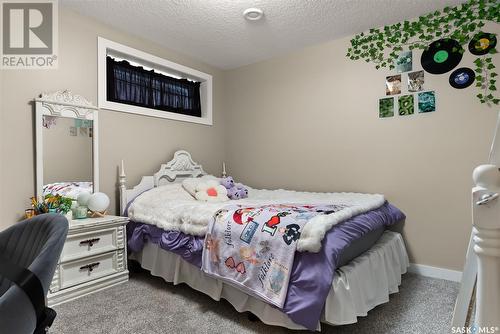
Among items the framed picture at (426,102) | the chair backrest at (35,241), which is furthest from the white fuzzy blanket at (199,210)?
the chair backrest at (35,241)

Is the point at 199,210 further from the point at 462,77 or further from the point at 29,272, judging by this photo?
the point at 462,77

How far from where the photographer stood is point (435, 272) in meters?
2.56

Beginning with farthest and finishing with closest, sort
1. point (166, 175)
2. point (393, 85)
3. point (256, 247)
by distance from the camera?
point (166, 175), point (393, 85), point (256, 247)

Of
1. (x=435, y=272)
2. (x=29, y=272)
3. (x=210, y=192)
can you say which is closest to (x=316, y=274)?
(x=29, y=272)

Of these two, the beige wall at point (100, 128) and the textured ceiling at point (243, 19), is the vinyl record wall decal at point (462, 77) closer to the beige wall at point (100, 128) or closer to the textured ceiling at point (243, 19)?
the textured ceiling at point (243, 19)

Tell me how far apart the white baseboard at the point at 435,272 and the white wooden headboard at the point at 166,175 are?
2550 millimetres

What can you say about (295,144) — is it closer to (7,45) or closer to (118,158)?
(118,158)

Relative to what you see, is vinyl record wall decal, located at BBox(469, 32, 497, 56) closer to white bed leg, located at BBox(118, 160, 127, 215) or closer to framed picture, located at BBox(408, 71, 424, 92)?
framed picture, located at BBox(408, 71, 424, 92)

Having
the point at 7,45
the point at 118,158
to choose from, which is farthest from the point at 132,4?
the point at 118,158

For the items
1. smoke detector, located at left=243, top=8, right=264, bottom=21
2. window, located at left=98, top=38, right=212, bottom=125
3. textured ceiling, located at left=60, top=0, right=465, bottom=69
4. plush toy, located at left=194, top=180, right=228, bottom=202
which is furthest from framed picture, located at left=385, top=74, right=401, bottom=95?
window, located at left=98, top=38, right=212, bottom=125

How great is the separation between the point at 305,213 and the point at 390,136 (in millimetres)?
1573

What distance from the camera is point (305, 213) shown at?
5.77 feet

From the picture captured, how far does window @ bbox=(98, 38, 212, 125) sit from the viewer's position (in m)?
2.84

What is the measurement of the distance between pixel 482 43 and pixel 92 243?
11.9ft
